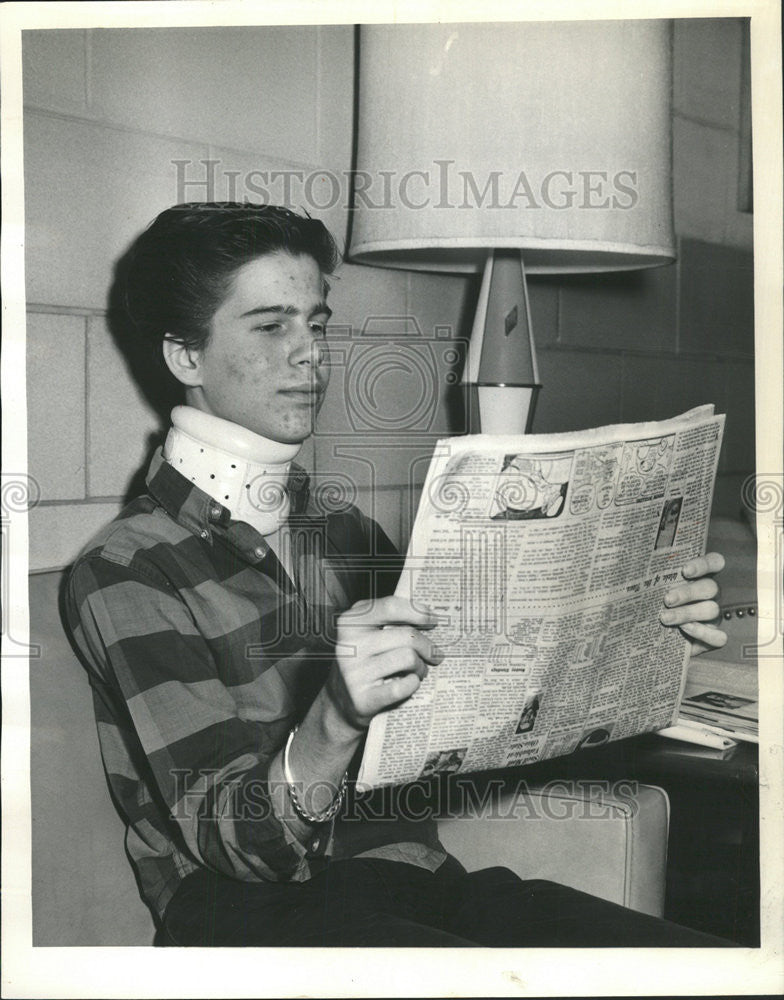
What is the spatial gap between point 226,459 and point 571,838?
521mm

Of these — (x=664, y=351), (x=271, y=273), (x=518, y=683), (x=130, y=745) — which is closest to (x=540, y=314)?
(x=664, y=351)

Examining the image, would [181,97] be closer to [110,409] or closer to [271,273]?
[271,273]

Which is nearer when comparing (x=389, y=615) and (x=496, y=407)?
(x=389, y=615)

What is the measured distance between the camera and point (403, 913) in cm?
95

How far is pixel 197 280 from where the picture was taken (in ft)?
3.05

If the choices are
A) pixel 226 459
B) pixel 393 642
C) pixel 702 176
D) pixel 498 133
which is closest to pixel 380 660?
pixel 393 642

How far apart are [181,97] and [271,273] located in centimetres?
21

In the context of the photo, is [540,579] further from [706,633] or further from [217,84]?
[217,84]

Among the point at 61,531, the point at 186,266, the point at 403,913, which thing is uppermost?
the point at 186,266

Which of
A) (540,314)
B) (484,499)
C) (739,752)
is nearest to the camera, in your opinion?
(484,499)

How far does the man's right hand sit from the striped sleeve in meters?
0.10

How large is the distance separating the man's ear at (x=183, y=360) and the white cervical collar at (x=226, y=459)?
0.10 ft

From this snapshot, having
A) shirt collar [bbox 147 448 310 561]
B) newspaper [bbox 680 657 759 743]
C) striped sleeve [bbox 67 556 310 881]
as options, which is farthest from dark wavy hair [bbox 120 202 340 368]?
newspaper [bbox 680 657 759 743]

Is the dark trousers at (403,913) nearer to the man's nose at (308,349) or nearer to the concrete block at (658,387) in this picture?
the man's nose at (308,349)
